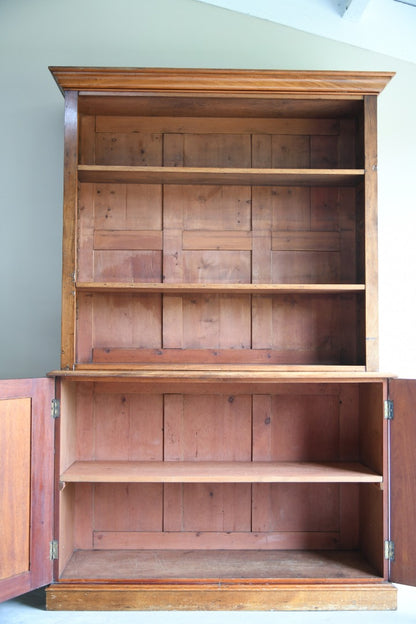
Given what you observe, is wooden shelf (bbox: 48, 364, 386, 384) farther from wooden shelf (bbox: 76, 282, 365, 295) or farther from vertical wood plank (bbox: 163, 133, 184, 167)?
vertical wood plank (bbox: 163, 133, 184, 167)

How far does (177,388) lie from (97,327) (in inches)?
21.1

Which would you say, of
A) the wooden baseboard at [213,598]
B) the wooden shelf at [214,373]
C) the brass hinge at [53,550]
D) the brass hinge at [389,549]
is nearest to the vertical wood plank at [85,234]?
the wooden shelf at [214,373]

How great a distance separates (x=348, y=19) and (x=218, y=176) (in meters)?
1.25

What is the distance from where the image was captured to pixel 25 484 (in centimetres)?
231

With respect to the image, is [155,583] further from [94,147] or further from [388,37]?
[388,37]

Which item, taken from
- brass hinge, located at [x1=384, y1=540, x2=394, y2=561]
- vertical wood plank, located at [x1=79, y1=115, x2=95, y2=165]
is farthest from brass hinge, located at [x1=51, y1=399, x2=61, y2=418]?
brass hinge, located at [x1=384, y1=540, x2=394, y2=561]

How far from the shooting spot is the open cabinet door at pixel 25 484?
2229 mm

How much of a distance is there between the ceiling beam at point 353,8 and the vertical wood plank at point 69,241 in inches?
63.9

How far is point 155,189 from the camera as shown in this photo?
9.27ft

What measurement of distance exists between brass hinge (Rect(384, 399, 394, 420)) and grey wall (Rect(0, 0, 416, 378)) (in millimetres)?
506

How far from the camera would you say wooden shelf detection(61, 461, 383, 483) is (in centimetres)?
244

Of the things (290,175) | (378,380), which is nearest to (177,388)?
(378,380)
